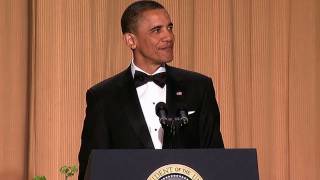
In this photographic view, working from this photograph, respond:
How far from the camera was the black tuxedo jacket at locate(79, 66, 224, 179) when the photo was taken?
2.20m

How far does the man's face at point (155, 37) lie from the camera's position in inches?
89.8

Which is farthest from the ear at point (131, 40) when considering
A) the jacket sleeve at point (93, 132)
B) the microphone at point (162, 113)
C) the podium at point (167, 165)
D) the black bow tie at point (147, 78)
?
the podium at point (167, 165)

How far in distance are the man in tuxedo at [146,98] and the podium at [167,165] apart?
1.70 ft

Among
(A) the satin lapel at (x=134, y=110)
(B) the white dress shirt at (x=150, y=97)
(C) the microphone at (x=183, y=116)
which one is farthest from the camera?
(B) the white dress shirt at (x=150, y=97)

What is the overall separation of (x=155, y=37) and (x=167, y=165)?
81 cm

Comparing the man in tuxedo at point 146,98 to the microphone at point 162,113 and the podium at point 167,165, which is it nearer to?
the microphone at point 162,113

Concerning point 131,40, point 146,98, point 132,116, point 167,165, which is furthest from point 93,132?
point 167,165

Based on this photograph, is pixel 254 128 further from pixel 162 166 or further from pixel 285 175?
pixel 162 166

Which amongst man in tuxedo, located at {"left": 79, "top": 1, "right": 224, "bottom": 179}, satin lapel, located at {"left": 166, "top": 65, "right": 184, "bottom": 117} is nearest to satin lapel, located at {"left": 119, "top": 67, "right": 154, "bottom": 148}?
man in tuxedo, located at {"left": 79, "top": 1, "right": 224, "bottom": 179}

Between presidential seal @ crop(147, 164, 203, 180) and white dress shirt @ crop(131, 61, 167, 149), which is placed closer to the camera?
presidential seal @ crop(147, 164, 203, 180)

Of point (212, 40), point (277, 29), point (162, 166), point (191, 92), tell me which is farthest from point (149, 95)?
point (277, 29)

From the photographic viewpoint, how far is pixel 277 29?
3.81 m

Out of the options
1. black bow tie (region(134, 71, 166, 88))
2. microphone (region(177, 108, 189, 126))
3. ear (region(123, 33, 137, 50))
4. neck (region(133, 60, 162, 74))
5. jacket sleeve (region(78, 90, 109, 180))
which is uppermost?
ear (region(123, 33, 137, 50))

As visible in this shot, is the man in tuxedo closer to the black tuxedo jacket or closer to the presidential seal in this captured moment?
the black tuxedo jacket
